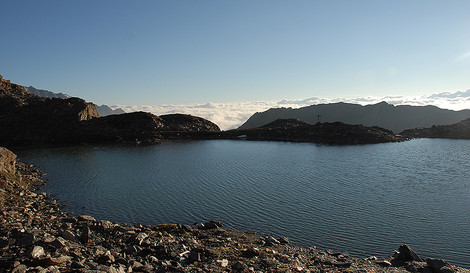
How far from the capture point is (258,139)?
105000 millimetres

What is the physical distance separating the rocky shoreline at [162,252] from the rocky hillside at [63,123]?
252 feet

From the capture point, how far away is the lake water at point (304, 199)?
751 inches

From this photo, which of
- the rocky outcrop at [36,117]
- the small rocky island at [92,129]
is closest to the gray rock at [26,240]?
the small rocky island at [92,129]

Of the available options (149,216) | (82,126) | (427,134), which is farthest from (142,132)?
(427,134)

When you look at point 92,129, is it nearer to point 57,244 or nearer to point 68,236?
point 68,236

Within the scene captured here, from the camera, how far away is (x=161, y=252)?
13.7 m

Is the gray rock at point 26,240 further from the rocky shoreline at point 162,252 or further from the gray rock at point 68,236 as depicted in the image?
the gray rock at point 68,236

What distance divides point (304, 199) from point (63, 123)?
94.7 m

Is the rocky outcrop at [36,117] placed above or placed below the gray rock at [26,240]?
above

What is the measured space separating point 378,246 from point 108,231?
629 inches

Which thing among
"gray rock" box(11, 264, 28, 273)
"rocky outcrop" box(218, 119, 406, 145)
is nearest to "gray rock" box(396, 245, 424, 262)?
"gray rock" box(11, 264, 28, 273)

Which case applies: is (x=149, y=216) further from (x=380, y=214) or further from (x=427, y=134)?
(x=427, y=134)

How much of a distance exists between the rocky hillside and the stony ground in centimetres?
7723

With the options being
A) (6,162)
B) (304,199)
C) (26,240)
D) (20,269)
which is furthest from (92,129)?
(20,269)
